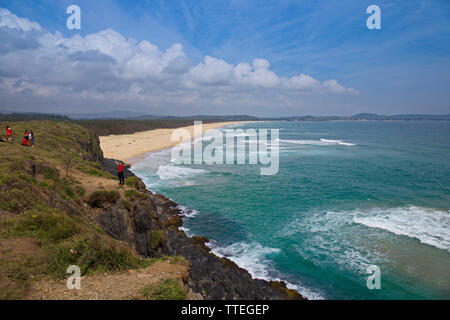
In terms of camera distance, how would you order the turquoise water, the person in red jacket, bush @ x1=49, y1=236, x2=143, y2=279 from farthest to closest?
the person in red jacket, the turquoise water, bush @ x1=49, y1=236, x2=143, y2=279

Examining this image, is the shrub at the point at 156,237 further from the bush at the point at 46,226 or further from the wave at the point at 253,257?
the wave at the point at 253,257

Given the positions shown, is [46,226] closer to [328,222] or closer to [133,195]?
[133,195]

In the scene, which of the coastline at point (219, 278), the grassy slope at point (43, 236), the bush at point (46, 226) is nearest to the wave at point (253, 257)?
the coastline at point (219, 278)

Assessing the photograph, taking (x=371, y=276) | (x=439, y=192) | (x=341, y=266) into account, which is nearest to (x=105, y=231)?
(x=341, y=266)

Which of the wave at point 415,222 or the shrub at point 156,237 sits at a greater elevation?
the shrub at point 156,237

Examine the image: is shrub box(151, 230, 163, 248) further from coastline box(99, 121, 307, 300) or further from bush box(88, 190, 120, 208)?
bush box(88, 190, 120, 208)

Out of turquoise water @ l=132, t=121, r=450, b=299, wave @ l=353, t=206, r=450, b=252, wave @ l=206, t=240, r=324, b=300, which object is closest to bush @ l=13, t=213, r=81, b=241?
wave @ l=206, t=240, r=324, b=300

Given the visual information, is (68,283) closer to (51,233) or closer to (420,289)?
(51,233)
